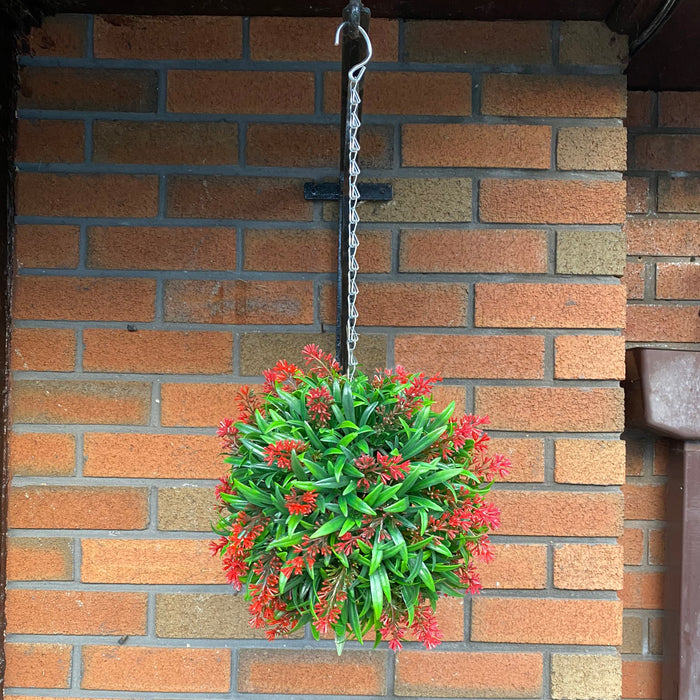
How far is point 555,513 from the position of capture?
1.19m

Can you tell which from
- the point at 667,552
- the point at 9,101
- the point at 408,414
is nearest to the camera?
the point at 408,414

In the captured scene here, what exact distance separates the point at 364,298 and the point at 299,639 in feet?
2.38

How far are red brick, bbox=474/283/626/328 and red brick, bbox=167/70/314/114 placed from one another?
1.80 ft

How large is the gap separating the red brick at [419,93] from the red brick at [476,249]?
25 centimetres

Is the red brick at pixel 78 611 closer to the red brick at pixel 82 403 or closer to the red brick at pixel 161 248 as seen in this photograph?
the red brick at pixel 82 403

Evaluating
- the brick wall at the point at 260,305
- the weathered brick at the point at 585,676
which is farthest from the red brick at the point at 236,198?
the weathered brick at the point at 585,676

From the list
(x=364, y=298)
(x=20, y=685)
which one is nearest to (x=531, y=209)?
(x=364, y=298)

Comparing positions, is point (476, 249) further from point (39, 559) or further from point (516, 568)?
point (39, 559)

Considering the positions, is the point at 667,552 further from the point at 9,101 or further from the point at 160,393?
the point at 9,101

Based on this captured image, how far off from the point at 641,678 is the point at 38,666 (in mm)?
1363

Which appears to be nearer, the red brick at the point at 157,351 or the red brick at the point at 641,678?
the red brick at the point at 157,351

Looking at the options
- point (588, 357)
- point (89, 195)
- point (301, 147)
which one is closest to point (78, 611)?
point (89, 195)

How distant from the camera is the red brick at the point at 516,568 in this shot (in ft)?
3.91

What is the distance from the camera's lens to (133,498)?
120 cm
